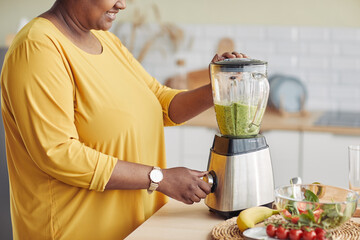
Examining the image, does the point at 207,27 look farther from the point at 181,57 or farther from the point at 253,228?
the point at 253,228

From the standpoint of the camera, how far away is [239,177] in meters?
1.37

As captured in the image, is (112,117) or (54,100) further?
(112,117)

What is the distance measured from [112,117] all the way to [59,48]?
22cm

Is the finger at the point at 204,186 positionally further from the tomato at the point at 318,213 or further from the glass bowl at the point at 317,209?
the tomato at the point at 318,213

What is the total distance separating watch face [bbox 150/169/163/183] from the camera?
4.40 feet

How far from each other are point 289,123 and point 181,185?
1.88 m

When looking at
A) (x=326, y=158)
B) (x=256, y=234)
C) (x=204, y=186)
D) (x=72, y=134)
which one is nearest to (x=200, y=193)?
(x=204, y=186)

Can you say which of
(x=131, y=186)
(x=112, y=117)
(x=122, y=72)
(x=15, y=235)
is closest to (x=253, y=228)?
(x=131, y=186)

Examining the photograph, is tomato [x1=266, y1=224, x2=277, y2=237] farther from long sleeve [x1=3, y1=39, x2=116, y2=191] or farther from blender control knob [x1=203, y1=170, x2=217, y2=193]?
long sleeve [x1=3, y1=39, x2=116, y2=191]

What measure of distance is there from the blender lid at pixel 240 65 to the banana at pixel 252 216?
37 centimetres

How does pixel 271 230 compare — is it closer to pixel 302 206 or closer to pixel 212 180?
pixel 302 206

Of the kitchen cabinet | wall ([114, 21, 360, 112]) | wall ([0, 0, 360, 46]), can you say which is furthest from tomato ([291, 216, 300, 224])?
wall ([0, 0, 360, 46])

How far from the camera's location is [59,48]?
51.2 inches

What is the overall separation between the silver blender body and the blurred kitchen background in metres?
1.69
